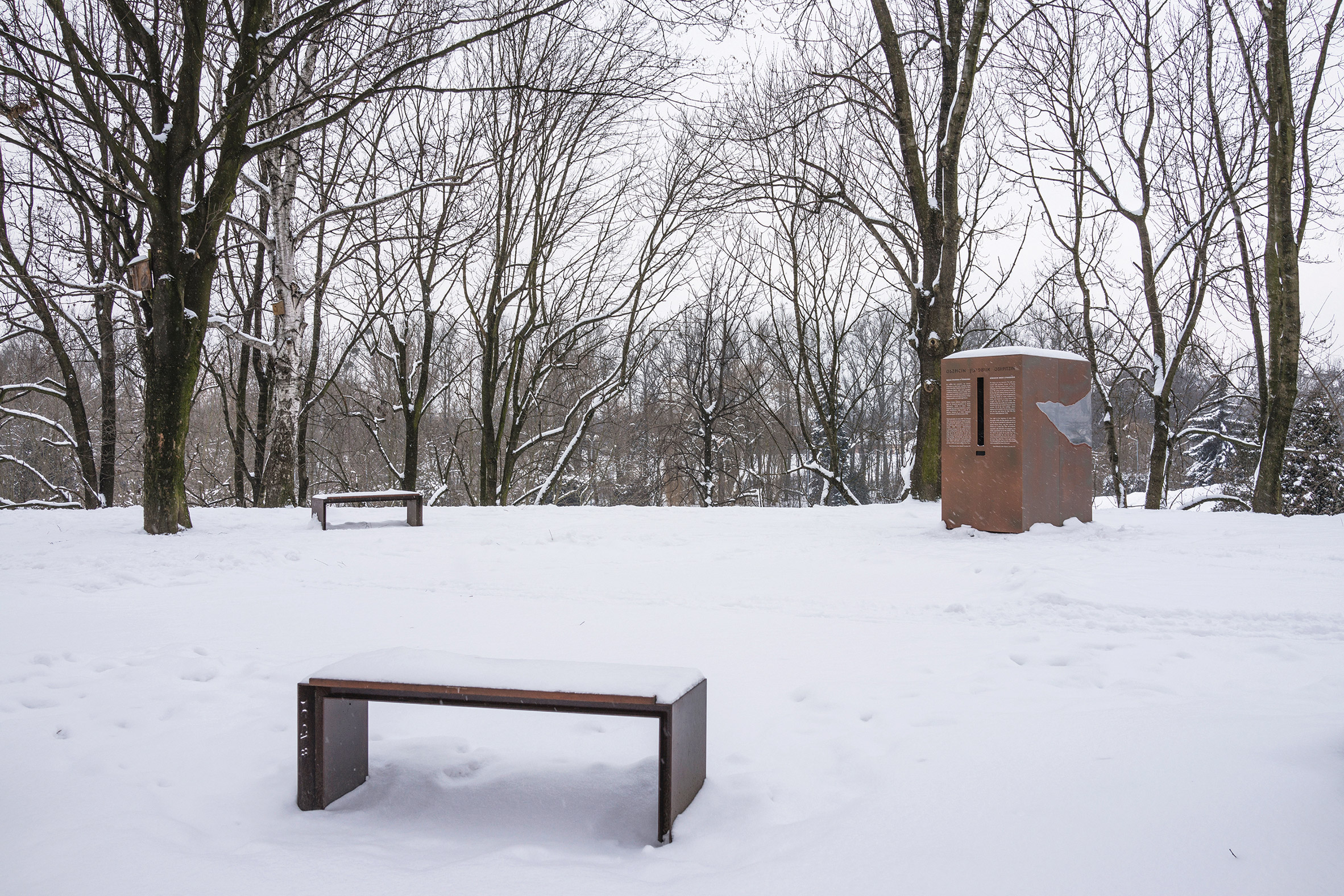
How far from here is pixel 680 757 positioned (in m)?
2.47

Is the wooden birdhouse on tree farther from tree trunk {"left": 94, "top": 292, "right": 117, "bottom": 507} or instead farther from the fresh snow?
the fresh snow

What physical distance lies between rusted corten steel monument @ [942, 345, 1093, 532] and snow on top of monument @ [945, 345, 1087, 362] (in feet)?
0.04

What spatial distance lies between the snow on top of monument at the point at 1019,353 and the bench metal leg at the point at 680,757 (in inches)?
267

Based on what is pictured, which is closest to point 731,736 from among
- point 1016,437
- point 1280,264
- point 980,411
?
point 1016,437

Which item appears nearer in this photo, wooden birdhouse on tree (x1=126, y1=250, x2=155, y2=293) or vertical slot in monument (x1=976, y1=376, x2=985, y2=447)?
vertical slot in monument (x1=976, y1=376, x2=985, y2=447)

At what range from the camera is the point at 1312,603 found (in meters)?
5.09

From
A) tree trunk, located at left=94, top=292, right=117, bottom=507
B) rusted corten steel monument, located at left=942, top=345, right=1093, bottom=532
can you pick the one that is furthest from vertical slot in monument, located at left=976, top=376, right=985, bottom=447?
tree trunk, located at left=94, top=292, right=117, bottom=507

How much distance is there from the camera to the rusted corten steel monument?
845 centimetres

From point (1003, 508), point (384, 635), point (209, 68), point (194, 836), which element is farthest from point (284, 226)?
point (194, 836)

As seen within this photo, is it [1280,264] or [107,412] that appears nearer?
[1280,264]

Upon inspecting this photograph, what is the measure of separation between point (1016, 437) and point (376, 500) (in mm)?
7327

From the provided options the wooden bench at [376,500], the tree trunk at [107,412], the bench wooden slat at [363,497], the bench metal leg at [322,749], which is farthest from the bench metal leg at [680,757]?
the tree trunk at [107,412]

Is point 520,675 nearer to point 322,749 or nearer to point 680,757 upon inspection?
point 680,757

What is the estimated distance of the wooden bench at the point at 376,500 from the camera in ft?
31.2
